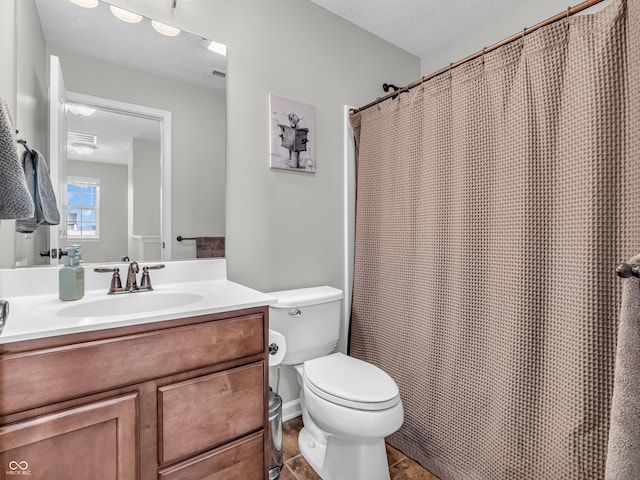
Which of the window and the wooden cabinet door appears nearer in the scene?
the wooden cabinet door

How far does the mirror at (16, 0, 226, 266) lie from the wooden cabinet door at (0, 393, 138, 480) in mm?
670

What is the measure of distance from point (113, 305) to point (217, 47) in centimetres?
126

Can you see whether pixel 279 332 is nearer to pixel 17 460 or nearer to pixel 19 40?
pixel 17 460

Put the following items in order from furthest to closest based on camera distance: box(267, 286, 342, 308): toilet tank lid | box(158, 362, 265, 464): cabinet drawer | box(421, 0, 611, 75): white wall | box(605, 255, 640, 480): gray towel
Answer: box(421, 0, 611, 75): white wall, box(267, 286, 342, 308): toilet tank lid, box(158, 362, 265, 464): cabinet drawer, box(605, 255, 640, 480): gray towel

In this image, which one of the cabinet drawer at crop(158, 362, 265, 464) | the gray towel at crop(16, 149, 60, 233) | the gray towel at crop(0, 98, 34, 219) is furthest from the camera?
the gray towel at crop(16, 149, 60, 233)

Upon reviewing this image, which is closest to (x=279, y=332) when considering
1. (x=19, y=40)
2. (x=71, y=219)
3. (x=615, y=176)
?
(x=71, y=219)

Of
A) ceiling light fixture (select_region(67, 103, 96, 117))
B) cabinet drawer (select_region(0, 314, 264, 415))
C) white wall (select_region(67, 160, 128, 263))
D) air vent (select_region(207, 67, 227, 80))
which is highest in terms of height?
air vent (select_region(207, 67, 227, 80))

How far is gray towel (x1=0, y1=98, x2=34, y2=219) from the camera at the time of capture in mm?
757

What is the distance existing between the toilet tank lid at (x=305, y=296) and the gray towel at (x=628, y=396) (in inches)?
45.2

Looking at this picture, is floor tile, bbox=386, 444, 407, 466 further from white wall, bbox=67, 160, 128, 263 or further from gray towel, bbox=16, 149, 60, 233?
gray towel, bbox=16, 149, 60, 233

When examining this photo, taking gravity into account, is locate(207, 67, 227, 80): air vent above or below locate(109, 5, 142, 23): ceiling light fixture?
below

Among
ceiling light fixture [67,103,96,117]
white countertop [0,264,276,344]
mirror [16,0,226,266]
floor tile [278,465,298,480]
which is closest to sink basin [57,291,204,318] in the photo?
white countertop [0,264,276,344]

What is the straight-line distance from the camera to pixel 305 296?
164cm

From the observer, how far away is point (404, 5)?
1.87 meters
